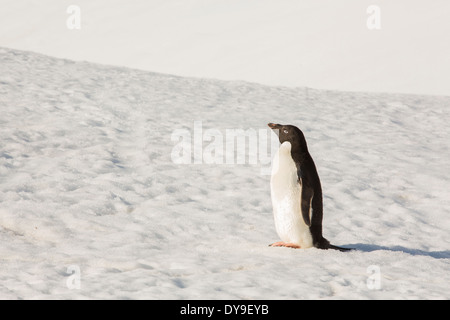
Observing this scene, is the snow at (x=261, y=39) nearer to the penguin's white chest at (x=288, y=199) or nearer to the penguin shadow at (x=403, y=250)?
the penguin shadow at (x=403, y=250)

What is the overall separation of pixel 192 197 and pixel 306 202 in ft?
8.20

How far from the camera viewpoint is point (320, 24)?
1854 inches

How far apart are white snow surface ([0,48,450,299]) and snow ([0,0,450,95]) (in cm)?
2216

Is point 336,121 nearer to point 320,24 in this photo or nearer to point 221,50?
point 221,50

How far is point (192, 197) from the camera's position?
7.01 meters

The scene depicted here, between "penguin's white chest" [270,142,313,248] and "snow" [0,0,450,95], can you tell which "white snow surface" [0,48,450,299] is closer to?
"penguin's white chest" [270,142,313,248]

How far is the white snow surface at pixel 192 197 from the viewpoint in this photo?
4.30 meters

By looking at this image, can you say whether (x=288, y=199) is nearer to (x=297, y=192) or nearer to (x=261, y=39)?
(x=297, y=192)

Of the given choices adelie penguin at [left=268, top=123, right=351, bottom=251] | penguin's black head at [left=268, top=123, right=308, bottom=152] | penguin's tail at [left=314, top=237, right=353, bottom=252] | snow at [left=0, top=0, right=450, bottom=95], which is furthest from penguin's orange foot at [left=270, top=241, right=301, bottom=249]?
snow at [left=0, top=0, right=450, bottom=95]

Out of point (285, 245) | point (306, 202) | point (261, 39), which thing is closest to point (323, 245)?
point (285, 245)

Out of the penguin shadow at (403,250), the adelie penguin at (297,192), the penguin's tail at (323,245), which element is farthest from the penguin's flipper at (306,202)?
the penguin shadow at (403,250)

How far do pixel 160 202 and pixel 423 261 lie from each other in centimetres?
292

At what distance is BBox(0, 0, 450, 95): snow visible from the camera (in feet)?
121
